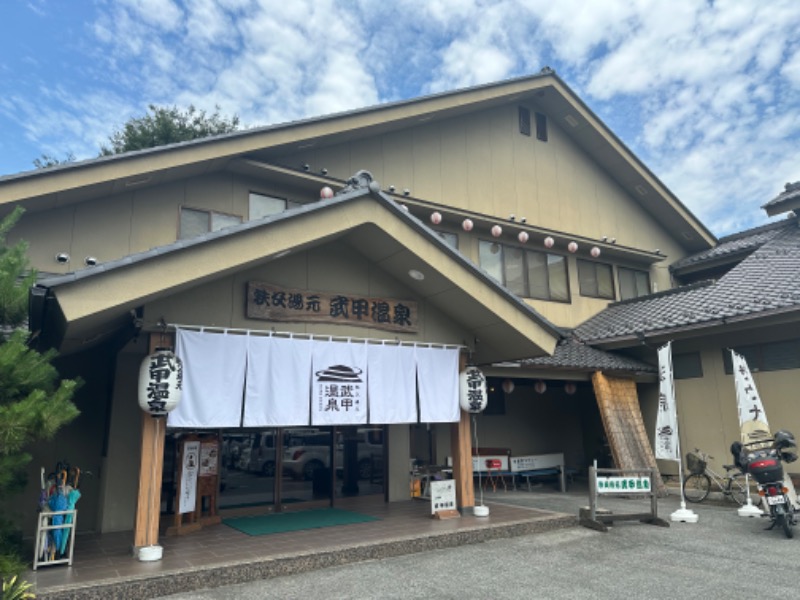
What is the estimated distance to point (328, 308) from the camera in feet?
28.2

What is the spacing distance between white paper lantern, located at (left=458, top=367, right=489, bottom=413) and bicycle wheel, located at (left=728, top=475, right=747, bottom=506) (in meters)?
5.73

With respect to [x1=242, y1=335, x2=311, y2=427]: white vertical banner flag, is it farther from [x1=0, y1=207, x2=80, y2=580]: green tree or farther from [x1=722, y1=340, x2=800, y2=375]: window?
[x1=722, y1=340, x2=800, y2=375]: window

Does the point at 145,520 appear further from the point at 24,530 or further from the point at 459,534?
the point at 459,534

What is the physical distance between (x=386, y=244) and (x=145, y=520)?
16.0 feet

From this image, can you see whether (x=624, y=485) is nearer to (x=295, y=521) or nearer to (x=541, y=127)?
(x=295, y=521)

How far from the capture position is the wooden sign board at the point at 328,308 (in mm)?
8023

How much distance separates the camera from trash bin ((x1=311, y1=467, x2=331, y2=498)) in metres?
10.5

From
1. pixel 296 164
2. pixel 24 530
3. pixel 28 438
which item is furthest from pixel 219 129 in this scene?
pixel 28 438

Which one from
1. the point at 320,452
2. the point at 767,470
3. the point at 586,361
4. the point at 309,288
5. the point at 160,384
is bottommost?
the point at 767,470

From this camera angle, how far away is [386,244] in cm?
841

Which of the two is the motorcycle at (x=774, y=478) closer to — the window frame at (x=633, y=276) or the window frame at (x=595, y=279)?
the window frame at (x=595, y=279)

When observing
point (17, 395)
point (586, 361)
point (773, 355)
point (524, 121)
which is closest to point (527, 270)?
point (586, 361)

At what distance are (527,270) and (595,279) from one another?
9.86 feet

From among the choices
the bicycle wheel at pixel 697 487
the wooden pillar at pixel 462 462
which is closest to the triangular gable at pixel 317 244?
the wooden pillar at pixel 462 462
